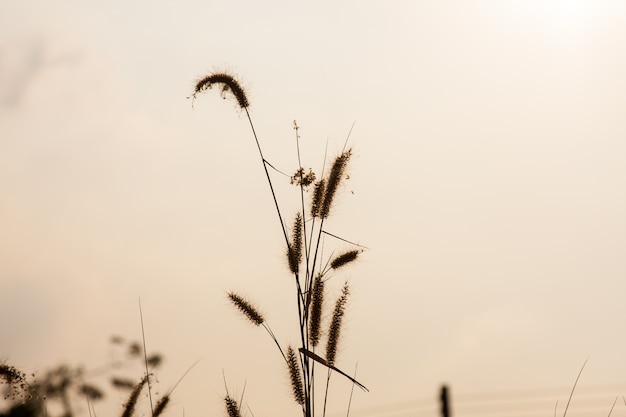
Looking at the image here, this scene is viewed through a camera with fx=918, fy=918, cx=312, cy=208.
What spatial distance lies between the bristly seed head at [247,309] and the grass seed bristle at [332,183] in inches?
35.8

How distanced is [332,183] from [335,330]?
109 cm

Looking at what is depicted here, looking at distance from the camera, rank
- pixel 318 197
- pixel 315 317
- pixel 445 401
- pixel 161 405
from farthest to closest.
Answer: pixel 318 197
pixel 315 317
pixel 161 405
pixel 445 401

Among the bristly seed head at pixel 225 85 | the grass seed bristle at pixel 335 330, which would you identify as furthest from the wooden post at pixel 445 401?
the bristly seed head at pixel 225 85

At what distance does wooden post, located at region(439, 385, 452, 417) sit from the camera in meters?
5.45

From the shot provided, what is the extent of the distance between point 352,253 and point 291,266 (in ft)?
1.76

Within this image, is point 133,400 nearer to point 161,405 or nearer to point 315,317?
point 161,405

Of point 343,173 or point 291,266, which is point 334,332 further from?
point 343,173

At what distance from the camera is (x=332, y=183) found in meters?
6.84

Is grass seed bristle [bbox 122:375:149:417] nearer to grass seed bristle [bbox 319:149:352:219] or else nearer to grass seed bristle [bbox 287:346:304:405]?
grass seed bristle [bbox 287:346:304:405]

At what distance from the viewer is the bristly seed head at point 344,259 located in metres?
6.82

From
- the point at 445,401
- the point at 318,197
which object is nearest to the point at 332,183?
the point at 318,197

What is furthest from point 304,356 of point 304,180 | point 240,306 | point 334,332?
point 304,180

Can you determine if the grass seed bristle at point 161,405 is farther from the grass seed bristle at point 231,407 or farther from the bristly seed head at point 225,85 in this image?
the bristly seed head at point 225,85

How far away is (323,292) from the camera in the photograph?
21.5 ft
